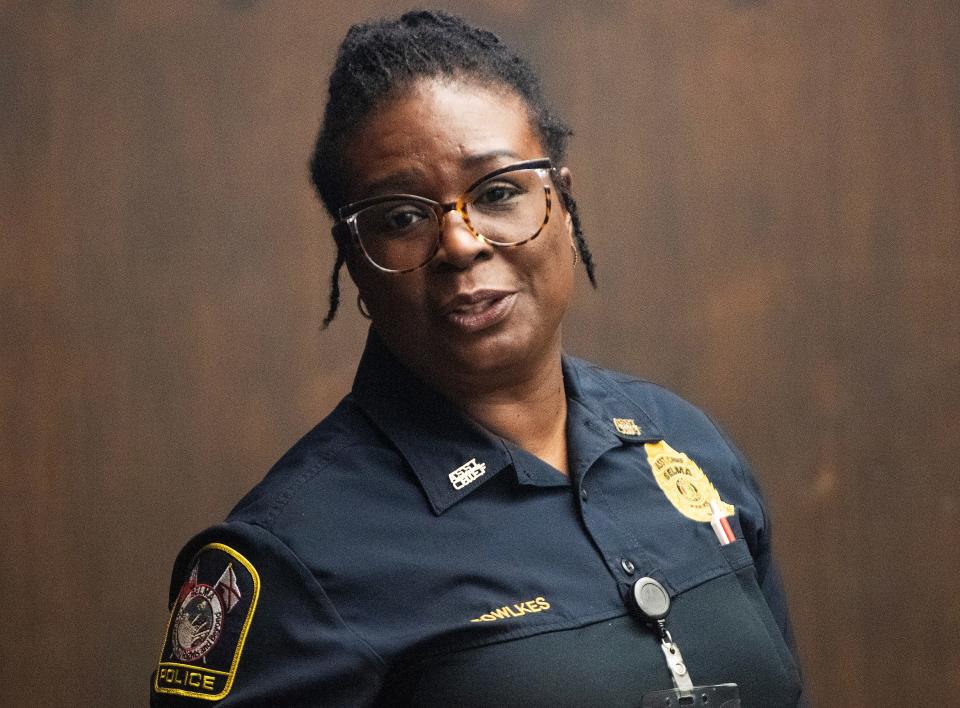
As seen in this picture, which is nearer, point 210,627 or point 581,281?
point 210,627

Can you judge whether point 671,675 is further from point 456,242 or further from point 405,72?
point 405,72

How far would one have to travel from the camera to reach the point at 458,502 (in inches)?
40.3

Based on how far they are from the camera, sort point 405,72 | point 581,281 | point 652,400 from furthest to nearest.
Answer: point 581,281
point 652,400
point 405,72

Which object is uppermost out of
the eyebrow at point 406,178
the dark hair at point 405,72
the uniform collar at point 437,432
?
the dark hair at point 405,72

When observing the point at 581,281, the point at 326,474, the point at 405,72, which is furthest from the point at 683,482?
the point at 581,281

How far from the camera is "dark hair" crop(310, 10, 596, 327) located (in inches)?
41.9

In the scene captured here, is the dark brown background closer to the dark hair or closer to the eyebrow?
the dark hair

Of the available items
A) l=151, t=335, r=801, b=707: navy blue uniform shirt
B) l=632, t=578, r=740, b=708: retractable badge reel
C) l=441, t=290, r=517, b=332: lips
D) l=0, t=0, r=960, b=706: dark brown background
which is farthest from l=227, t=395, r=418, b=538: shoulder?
l=0, t=0, r=960, b=706: dark brown background

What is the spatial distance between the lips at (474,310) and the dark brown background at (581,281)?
0.65 metres

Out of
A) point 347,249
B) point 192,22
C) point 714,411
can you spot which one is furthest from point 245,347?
point 714,411

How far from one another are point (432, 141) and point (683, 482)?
1.37 feet

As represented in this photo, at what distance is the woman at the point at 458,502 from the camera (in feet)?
3.09

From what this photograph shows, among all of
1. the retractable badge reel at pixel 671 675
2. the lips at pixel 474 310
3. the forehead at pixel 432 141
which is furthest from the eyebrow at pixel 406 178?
the retractable badge reel at pixel 671 675

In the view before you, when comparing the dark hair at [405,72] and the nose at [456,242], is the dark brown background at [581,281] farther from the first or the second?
the nose at [456,242]
